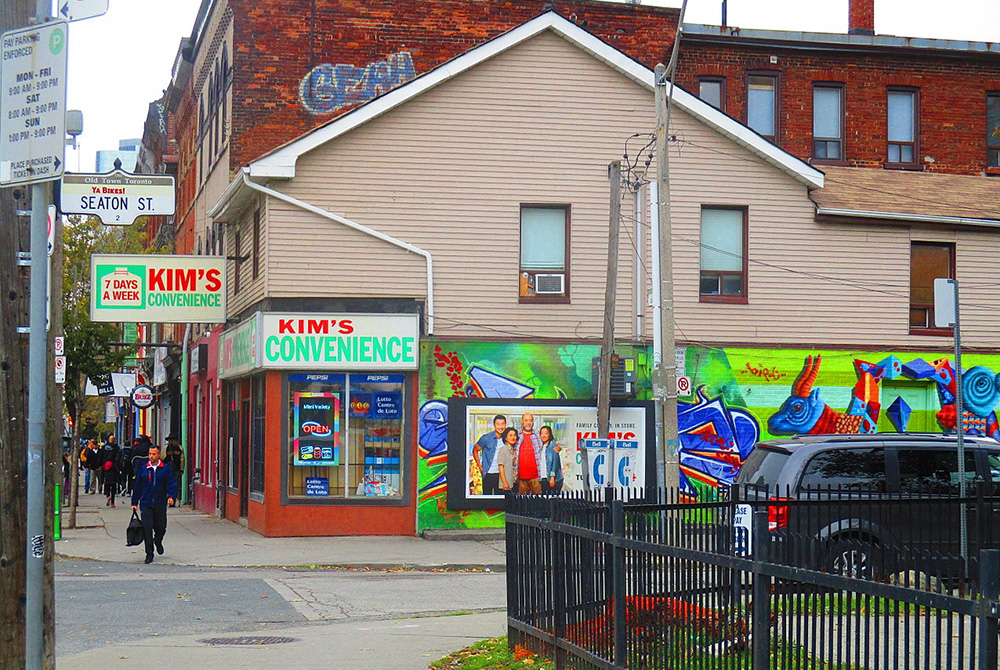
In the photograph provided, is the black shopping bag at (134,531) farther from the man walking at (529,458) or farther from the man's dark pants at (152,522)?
the man walking at (529,458)

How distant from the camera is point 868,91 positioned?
32.7 m

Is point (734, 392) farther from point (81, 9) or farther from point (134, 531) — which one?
point (81, 9)

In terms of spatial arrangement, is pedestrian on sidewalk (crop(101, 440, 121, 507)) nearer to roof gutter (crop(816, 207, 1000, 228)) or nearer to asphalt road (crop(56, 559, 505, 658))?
asphalt road (crop(56, 559, 505, 658))

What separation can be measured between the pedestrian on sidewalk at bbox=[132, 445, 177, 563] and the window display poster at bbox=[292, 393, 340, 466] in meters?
3.30

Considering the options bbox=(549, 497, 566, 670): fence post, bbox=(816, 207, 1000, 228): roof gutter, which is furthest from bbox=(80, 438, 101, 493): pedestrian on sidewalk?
bbox=(549, 497, 566, 670): fence post

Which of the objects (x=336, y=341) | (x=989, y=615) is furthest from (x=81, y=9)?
(x=336, y=341)

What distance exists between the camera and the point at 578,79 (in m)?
25.3

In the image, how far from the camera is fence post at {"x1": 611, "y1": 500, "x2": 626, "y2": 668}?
8125 millimetres

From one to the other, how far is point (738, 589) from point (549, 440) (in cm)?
1745

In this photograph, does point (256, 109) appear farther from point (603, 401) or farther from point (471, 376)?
Answer: point (603, 401)

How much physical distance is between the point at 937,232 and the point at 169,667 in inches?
790

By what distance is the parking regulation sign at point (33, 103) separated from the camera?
6668mm

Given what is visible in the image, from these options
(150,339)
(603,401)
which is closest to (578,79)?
(603,401)

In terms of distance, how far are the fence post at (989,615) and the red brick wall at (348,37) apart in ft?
83.8
